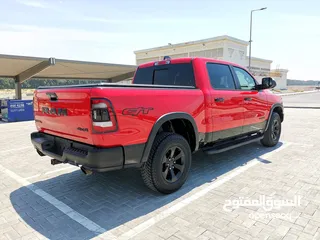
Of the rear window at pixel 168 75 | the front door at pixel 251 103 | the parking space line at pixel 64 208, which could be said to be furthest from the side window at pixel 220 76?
the parking space line at pixel 64 208

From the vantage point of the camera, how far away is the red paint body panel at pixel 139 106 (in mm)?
2809

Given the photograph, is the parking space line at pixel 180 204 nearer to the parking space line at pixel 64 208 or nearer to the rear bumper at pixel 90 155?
the parking space line at pixel 64 208

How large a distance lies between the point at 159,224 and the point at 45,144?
1.98 m

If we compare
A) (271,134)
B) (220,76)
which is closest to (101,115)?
(220,76)

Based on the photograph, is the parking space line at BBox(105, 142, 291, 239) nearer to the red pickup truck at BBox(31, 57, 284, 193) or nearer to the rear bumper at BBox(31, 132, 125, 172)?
the red pickup truck at BBox(31, 57, 284, 193)

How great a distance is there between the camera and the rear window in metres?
4.20

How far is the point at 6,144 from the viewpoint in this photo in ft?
24.3

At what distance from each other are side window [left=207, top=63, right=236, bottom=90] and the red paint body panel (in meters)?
0.13

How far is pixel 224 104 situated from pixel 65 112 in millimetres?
2665

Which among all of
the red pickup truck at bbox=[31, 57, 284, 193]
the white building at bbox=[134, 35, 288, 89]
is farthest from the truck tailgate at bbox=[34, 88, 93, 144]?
the white building at bbox=[134, 35, 288, 89]

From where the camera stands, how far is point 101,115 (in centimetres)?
273

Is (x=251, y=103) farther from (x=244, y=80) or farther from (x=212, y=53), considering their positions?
(x=212, y=53)

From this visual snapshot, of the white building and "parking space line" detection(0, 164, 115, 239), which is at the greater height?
the white building

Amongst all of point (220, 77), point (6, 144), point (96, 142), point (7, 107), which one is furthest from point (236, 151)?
point (7, 107)
